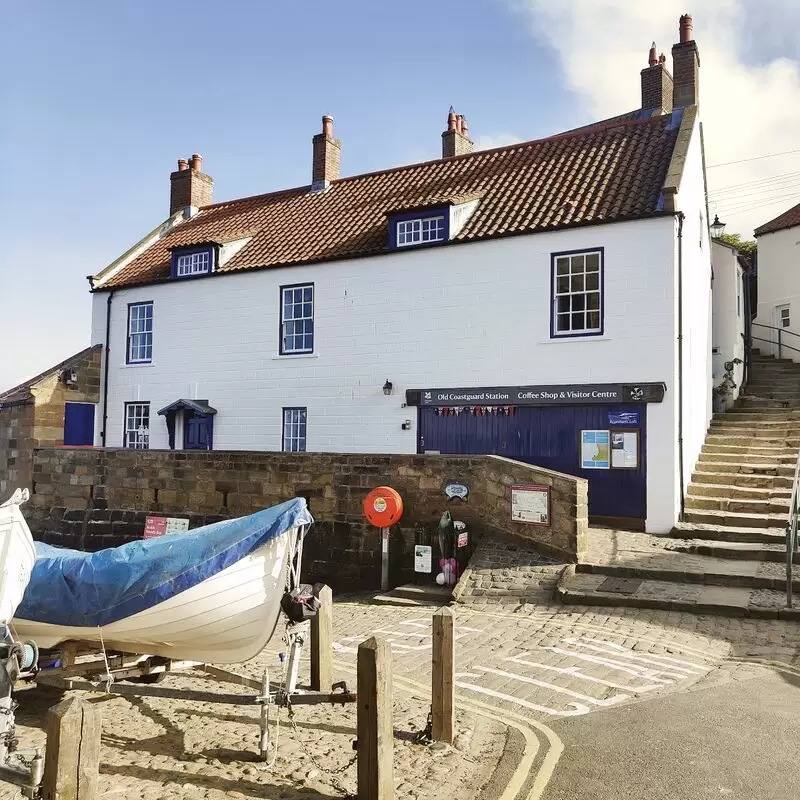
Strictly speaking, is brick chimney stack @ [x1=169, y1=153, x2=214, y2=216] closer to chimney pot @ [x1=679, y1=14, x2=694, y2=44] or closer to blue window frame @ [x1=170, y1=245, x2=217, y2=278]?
blue window frame @ [x1=170, y1=245, x2=217, y2=278]

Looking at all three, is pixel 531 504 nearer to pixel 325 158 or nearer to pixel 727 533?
pixel 727 533

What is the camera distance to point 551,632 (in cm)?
963

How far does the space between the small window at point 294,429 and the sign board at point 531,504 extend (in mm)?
7554

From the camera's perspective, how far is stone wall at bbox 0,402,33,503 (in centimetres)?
2038

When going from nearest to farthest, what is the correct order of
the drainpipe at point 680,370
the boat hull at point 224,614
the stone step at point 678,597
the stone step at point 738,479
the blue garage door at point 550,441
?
the boat hull at point 224,614, the stone step at point 678,597, the blue garage door at point 550,441, the drainpipe at point 680,370, the stone step at point 738,479

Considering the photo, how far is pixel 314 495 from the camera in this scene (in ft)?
51.2

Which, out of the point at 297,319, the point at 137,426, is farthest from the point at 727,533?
the point at 137,426

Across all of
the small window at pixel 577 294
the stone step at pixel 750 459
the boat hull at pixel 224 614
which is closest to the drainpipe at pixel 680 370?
the small window at pixel 577 294

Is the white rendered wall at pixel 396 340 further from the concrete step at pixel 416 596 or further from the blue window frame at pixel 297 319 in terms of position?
the concrete step at pixel 416 596

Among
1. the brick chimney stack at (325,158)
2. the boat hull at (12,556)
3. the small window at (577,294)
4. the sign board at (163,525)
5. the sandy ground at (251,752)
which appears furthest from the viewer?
the brick chimney stack at (325,158)

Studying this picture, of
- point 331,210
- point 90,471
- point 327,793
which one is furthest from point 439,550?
point 331,210

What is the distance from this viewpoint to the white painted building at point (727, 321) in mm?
22016

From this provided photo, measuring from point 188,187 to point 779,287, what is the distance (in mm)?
22209

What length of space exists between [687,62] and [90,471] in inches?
706
